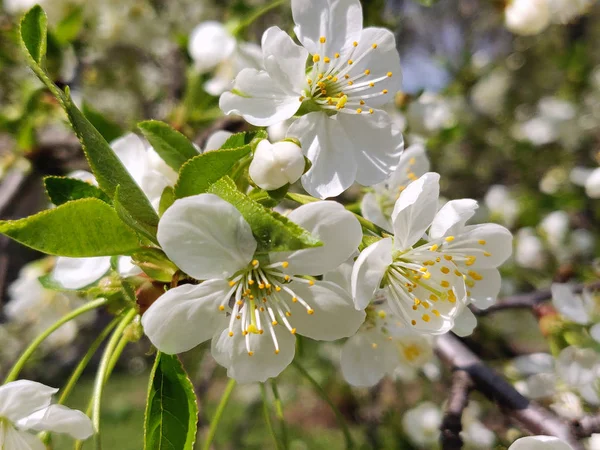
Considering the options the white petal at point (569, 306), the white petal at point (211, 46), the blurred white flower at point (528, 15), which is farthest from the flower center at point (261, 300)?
the blurred white flower at point (528, 15)

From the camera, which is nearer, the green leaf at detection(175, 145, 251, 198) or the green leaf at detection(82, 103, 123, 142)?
the green leaf at detection(175, 145, 251, 198)

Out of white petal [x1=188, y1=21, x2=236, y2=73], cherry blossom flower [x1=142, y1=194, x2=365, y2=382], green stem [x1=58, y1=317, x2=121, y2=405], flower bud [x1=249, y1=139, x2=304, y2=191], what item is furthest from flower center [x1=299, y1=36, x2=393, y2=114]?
white petal [x1=188, y1=21, x2=236, y2=73]

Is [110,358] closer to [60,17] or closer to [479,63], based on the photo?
[60,17]

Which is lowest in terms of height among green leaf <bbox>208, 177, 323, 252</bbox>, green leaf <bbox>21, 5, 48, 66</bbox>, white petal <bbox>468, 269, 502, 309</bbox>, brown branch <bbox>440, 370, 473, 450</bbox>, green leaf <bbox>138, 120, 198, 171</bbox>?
brown branch <bbox>440, 370, 473, 450</bbox>

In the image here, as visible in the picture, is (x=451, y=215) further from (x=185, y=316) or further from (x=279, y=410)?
(x=279, y=410)

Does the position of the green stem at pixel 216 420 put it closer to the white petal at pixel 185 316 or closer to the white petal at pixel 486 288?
the white petal at pixel 185 316

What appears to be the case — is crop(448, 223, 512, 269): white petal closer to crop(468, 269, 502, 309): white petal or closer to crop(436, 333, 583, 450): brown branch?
crop(468, 269, 502, 309): white petal
